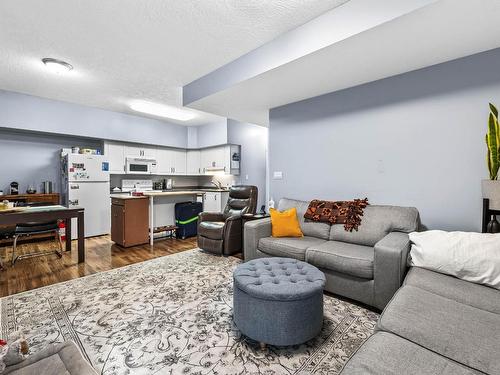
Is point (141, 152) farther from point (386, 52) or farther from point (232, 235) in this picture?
point (386, 52)

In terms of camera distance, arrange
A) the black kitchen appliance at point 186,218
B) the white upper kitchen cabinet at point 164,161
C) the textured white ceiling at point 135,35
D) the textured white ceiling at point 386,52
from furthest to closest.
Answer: the white upper kitchen cabinet at point 164,161, the black kitchen appliance at point 186,218, the textured white ceiling at point 135,35, the textured white ceiling at point 386,52

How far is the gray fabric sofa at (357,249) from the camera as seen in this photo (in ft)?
Result: 6.50

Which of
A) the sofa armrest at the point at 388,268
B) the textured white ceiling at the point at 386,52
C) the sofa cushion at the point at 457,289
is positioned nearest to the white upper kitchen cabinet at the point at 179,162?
the textured white ceiling at the point at 386,52

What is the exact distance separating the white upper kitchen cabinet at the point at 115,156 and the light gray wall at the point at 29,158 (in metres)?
0.74

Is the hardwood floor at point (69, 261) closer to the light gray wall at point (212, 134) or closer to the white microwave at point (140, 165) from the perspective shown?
the white microwave at point (140, 165)

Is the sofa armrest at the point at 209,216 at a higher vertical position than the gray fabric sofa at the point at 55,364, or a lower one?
higher

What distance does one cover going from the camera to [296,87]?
3145 millimetres

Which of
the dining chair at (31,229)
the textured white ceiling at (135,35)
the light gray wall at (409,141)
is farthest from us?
the dining chair at (31,229)

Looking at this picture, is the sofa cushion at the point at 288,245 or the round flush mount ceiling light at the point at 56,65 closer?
the sofa cushion at the point at 288,245

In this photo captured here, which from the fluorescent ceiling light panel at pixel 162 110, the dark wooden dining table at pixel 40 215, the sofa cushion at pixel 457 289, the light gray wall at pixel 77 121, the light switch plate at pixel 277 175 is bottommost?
the sofa cushion at pixel 457 289

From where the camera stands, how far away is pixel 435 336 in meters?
1.10

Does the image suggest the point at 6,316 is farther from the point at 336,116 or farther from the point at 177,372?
the point at 336,116

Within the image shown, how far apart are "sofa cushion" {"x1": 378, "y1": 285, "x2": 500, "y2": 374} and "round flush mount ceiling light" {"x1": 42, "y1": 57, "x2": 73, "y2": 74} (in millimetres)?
4182

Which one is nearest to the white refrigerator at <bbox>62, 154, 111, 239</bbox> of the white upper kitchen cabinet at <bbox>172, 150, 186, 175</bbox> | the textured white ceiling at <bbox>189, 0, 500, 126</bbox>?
the white upper kitchen cabinet at <bbox>172, 150, 186, 175</bbox>
